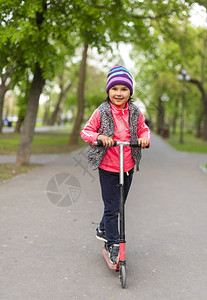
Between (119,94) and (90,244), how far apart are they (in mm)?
1845

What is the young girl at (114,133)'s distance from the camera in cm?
373

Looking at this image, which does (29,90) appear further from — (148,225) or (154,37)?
(148,225)

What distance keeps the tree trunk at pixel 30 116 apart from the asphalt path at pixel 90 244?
303 cm

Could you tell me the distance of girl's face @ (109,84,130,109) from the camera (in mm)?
3762

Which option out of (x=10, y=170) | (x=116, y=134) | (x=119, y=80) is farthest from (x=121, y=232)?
(x=10, y=170)

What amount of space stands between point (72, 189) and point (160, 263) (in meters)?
4.66

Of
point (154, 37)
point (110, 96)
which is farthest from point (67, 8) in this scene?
point (110, 96)

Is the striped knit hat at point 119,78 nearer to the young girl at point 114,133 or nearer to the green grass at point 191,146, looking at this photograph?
the young girl at point 114,133

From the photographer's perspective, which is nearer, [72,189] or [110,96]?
[110,96]

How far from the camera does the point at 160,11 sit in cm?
1310

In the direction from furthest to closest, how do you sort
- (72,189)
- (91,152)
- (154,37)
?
(154,37) < (72,189) < (91,152)

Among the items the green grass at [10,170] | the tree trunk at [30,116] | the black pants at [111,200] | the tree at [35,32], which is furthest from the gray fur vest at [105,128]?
the tree trunk at [30,116]

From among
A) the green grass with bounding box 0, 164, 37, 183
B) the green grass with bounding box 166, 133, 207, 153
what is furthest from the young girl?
the green grass with bounding box 166, 133, 207, 153

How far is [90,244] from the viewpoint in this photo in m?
4.58
